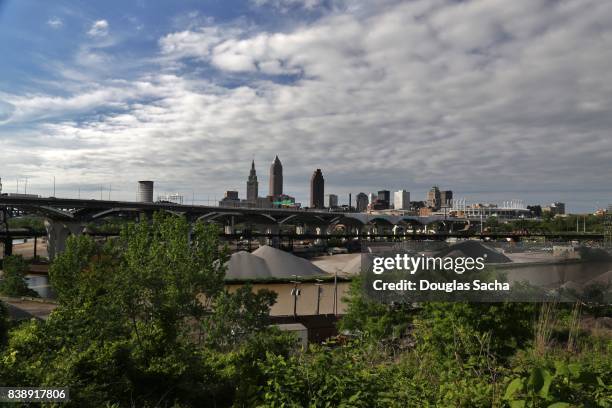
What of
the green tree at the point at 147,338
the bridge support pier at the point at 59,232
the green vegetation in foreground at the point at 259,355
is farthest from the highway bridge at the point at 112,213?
the green vegetation in foreground at the point at 259,355

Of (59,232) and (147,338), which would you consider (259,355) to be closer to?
(147,338)

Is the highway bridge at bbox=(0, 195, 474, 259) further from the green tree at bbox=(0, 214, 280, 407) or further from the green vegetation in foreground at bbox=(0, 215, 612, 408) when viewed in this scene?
the green vegetation in foreground at bbox=(0, 215, 612, 408)

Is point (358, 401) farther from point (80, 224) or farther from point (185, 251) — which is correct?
point (80, 224)

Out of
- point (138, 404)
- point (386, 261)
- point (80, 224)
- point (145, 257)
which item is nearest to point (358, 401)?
point (138, 404)

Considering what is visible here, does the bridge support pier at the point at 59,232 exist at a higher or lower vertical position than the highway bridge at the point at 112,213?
lower

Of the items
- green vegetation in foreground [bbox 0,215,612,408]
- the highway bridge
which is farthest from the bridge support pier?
green vegetation in foreground [bbox 0,215,612,408]

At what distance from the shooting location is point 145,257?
14.8 m

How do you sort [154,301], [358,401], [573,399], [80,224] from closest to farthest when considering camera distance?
[573,399], [358,401], [154,301], [80,224]

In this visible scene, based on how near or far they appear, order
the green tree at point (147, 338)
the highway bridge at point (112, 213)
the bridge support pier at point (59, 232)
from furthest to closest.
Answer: the bridge support pier at point (59, 232) → the highway bridge at point (112, 213) → the green tree at point (147, 338)

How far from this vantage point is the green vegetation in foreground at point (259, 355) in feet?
14.4

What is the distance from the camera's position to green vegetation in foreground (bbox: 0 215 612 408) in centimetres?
438

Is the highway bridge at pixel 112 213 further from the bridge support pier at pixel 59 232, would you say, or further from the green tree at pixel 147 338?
the green tree at pixel 147 338

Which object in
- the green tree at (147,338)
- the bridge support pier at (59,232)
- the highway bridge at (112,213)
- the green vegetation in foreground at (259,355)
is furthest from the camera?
the bridge support pier at (59,232)

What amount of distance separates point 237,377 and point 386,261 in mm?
6401
